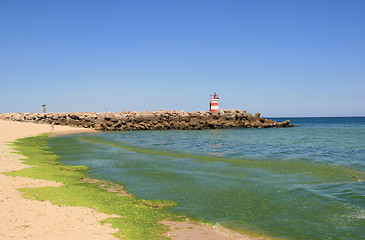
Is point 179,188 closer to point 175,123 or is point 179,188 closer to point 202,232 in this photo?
point 202,232

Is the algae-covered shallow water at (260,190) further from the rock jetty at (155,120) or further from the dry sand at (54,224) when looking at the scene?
the rock jetty at (155,120)

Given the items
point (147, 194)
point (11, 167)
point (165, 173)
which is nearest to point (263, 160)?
point (165, 173)

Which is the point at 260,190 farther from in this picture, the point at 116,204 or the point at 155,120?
the point at 155,120

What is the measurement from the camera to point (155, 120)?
151 ft

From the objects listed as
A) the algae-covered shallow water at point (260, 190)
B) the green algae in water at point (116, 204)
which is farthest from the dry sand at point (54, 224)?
the algae-covered shallow water at point (260, 190)

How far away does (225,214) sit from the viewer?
675cm

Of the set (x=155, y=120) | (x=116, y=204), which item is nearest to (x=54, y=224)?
(x=116, y=204)

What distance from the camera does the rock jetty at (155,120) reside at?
4450cm

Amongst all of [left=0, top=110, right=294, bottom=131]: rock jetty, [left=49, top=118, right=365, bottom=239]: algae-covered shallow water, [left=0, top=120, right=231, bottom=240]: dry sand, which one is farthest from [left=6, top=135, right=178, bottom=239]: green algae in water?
[left=0, top=110, right=294, bottom=131]: rock jetty

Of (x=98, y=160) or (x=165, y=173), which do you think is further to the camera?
(x=98, y=160)

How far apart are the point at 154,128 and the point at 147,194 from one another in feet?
119

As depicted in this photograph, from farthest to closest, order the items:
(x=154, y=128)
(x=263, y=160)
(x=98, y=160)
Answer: (x=154, y=128) < (x=263, y=160) < (x=98, y=160)

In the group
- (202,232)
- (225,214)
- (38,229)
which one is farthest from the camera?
(225,214)

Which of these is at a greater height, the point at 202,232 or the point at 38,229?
the point at 38,229
